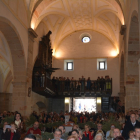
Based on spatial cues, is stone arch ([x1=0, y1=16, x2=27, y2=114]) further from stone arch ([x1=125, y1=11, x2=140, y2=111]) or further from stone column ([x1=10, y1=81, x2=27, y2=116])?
stone arch ([x1=125, y1=11, x2=140, y2=111])

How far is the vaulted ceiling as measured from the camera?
2106 cm

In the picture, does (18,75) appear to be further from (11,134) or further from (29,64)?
(11,134)

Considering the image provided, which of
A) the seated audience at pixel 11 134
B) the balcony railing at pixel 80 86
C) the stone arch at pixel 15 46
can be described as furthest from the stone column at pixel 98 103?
the seated audience at pixel 11 134

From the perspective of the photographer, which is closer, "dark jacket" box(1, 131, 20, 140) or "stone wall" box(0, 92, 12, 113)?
"dark jacket" box(1, 131, 20, 140)

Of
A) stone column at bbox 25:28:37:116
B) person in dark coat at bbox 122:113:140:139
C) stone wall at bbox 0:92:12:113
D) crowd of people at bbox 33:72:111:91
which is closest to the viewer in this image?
person in dark coat at bbox 122:113:140:139

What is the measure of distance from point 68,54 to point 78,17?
174 inches

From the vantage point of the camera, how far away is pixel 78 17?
25.9 meters

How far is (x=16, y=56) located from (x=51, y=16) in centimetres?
832

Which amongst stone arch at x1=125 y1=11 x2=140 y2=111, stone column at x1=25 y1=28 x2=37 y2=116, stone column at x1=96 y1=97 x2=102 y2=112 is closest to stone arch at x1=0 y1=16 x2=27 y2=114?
stone column at x1=25 y1=28 x2=37 y2=116

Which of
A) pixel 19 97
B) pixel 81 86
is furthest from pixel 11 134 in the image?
pixel 81 86

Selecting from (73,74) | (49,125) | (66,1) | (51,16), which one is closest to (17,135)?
(49,125)

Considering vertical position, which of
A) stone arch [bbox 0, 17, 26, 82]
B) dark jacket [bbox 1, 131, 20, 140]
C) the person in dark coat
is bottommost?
dark jacket [bbox 1, 131, 20, 140]

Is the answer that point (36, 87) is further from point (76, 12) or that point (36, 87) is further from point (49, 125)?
point (76, 12)

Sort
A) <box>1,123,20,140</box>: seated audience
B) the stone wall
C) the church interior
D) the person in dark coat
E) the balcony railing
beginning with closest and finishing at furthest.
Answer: the person in dark coat, <box>1,123,20,140</box>: seated audience, the church interior, the balcony railing, the stone wall
